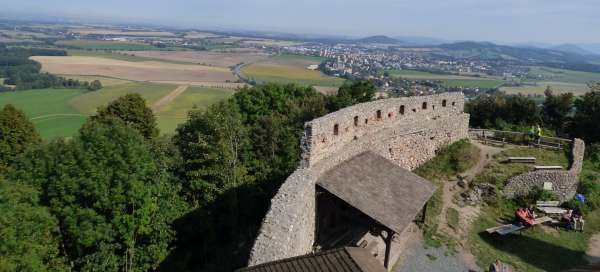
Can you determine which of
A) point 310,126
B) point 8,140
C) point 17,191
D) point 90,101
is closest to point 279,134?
point 310,126

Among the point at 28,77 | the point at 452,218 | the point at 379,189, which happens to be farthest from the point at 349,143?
the point at 28,77

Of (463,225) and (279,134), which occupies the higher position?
(279,134)

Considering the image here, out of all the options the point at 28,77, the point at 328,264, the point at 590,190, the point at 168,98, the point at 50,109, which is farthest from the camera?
the point at 28,77

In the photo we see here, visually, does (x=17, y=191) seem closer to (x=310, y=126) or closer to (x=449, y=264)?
(x=310, y=126)

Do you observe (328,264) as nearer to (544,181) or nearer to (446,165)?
(446,165)

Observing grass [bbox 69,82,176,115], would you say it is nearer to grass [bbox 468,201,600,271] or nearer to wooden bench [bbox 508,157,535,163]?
wooden bench [bbox 508,157,535,163]

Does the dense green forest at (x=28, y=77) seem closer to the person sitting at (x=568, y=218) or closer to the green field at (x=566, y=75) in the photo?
the person sitting at (x=568, y=218)

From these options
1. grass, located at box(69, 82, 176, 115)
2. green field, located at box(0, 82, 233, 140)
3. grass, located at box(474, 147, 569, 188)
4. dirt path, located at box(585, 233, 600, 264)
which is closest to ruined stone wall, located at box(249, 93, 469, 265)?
grass, located at box(474, 147, 569, 188)
